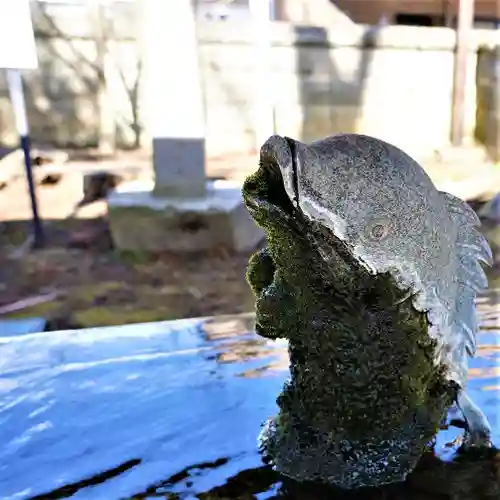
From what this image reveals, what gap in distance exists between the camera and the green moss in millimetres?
614

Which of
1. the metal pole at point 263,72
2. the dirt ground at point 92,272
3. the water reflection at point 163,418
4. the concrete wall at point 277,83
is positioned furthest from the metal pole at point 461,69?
the water reflection at point 163,418

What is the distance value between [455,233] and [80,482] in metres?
0.51

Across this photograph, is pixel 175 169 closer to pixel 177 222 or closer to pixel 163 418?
pixel 177 222

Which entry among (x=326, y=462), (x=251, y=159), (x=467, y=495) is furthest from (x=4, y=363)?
(x=251, y=159)

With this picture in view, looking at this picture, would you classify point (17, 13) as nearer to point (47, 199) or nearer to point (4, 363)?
→ point (47, 199)

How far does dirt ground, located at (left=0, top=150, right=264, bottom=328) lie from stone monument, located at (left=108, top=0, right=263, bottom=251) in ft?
0.32

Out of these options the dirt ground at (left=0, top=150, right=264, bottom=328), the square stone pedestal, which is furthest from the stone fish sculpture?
the square stone pedestal

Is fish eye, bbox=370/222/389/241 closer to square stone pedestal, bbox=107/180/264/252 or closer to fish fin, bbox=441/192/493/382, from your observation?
fish fin, bbox=441/192/493/382

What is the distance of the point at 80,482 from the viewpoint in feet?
2.61

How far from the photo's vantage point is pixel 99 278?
10.2 feet

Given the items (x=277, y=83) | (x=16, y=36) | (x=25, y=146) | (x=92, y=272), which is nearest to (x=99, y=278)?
(x=92, y=272)

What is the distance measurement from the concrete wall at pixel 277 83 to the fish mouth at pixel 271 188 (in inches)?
169

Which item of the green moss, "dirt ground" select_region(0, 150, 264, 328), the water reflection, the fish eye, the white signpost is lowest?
"dirt ground" select_region(0, 150, 264, 328)

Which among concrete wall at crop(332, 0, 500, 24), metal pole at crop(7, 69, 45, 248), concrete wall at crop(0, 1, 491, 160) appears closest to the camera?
metal pole at crop(7, 69, 45, 248)
